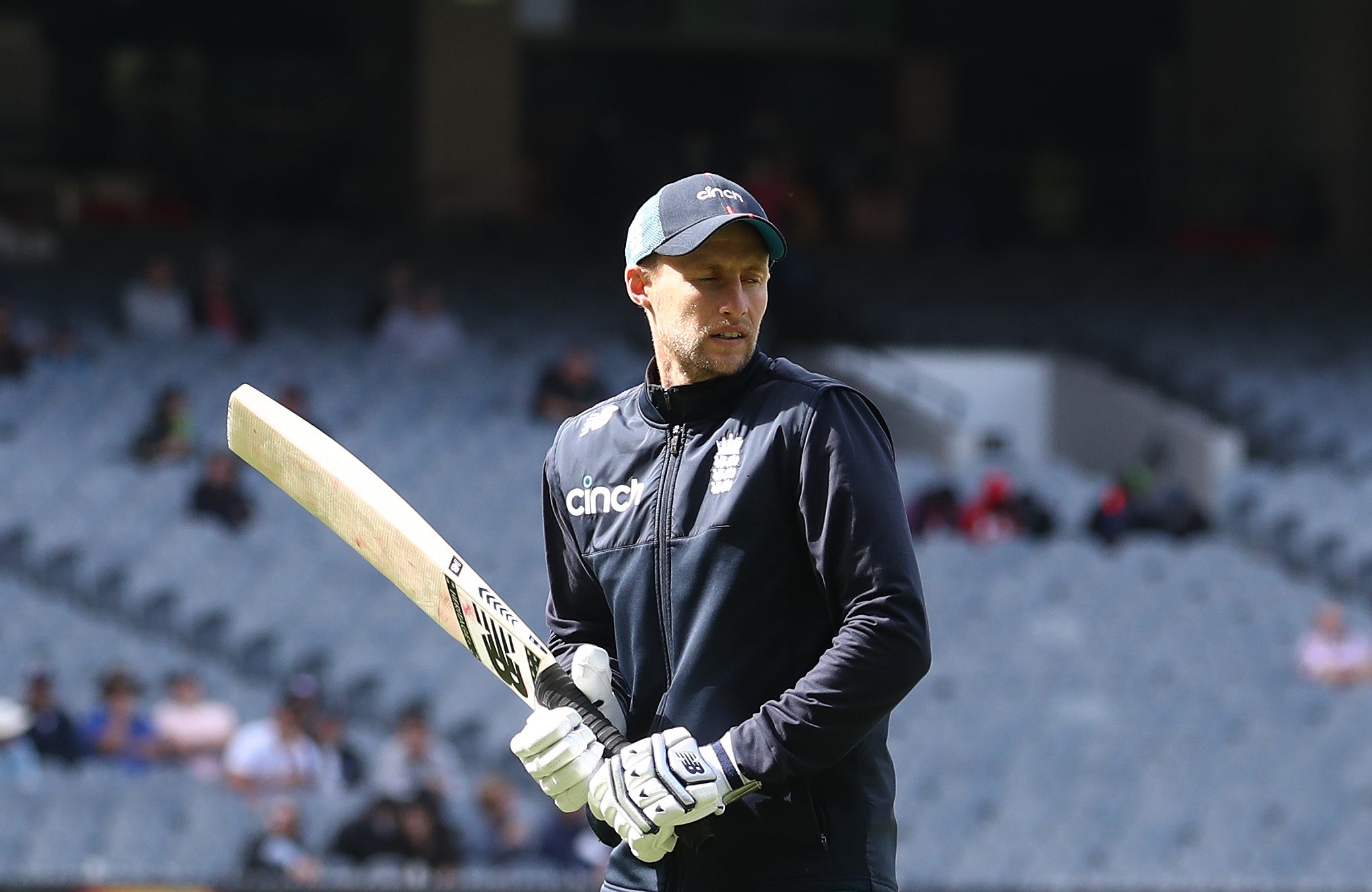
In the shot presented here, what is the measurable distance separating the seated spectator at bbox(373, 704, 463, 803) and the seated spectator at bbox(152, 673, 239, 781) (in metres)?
0.67

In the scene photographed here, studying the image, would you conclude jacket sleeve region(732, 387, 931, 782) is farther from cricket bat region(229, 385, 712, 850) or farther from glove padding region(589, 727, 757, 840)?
cricket bat region(229, 385, 712, 850)

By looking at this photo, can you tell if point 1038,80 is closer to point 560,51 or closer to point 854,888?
point 560,51

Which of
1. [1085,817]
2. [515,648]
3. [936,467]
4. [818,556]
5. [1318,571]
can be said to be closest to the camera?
[818,556]

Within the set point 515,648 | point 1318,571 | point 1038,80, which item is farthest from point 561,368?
point 515,648

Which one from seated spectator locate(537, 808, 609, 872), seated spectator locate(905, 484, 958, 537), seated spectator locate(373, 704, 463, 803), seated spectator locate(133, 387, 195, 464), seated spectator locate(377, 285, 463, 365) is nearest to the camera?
seated spectator locate(537, 808, 609, 872)

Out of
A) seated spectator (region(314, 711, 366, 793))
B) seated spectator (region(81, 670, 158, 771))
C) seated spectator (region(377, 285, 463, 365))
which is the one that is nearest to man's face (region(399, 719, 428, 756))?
seated spectator (region(314, 711, 366, 793))

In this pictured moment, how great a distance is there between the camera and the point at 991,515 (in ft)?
35.6

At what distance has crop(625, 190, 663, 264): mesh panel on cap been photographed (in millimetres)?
2373

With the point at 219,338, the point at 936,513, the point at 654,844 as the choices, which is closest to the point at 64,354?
the point at 219,338

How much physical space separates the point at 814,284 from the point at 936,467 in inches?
97.6

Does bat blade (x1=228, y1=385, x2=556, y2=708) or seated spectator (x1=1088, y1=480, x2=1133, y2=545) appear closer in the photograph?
bat blade (x1=228, y1=385, x2=556, y2=708)

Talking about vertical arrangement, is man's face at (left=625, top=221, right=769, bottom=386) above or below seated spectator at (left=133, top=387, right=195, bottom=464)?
above

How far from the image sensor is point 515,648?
253 cm

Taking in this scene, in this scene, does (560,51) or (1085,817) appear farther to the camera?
(560,51)
